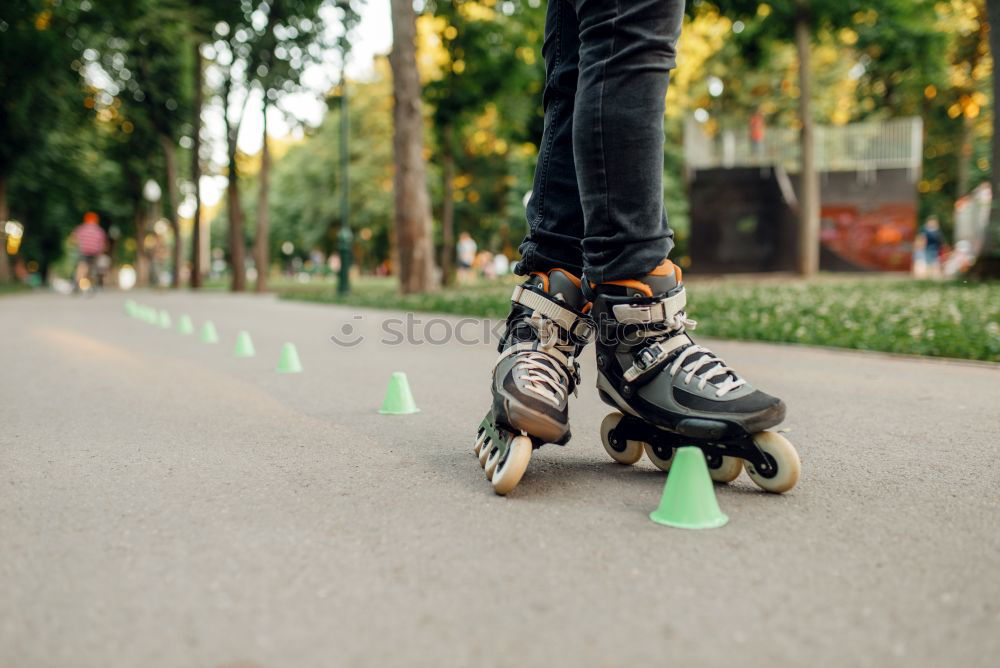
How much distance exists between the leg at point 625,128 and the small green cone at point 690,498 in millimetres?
595

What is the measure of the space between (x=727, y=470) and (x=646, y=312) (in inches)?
18.4

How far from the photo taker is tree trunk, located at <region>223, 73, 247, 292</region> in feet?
78.9

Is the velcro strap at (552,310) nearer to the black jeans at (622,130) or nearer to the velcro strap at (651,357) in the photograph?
the black jeans at (622,130)

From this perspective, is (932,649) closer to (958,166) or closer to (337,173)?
(958,166)

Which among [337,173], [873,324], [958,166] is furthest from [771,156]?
[337,173]

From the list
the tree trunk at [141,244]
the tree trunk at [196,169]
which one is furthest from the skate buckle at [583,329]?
the tree trunk at [141,244]

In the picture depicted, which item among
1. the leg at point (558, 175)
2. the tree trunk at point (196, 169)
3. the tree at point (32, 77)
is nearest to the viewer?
the leg at point (558, 175)

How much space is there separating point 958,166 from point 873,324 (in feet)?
103

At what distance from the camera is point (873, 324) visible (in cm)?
734

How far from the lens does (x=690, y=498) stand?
6.03ft

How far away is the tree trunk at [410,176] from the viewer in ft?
50.6

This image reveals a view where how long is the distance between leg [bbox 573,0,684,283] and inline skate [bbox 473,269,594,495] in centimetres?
17

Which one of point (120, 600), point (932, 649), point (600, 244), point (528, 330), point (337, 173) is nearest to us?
point (932, 649)

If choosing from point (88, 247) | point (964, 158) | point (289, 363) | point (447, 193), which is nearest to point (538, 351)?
point (289, 363)
